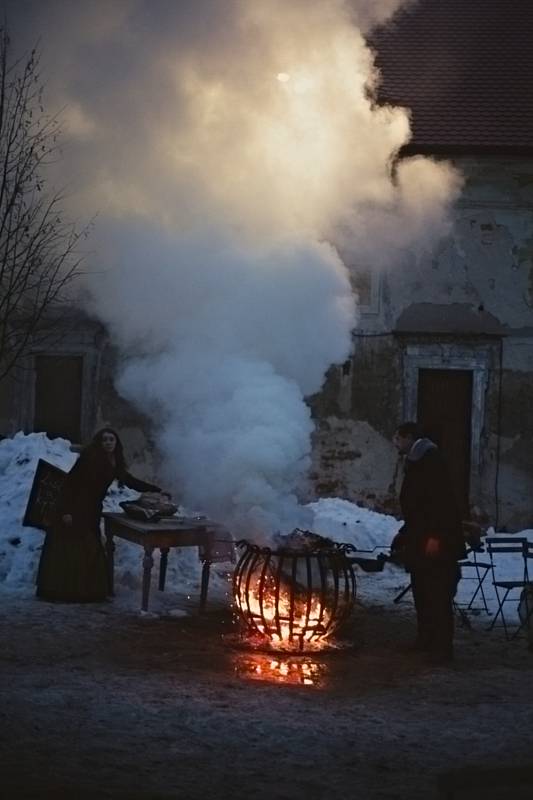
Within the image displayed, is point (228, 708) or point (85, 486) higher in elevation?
point (85, 486)

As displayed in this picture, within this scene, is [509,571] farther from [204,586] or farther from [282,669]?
[282,669]

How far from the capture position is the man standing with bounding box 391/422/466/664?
8.66 metres

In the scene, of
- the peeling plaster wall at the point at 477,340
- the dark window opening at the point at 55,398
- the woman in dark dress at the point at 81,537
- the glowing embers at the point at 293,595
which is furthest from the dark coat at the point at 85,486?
the dark window opening at the point at 55,398

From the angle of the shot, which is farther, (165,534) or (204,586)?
(204,586)

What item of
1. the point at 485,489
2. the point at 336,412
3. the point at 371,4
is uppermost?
the point at 371,4

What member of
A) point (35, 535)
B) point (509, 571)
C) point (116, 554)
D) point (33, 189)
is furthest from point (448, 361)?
point (35, 535)

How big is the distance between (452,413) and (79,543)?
8.28 metres

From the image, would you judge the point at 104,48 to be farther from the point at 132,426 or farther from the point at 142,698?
the point at 142,698

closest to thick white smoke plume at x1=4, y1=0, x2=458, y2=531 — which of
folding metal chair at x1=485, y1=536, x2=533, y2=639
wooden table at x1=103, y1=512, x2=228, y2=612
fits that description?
wooden table at x1=103, y1=512, x2=228, y2=612

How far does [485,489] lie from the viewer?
1697cm

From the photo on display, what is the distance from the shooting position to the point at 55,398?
1744 centimetres

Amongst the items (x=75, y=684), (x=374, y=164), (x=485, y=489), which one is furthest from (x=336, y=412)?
(x=75, y=684)

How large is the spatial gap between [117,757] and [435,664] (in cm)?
330

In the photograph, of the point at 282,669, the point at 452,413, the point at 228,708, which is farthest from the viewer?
the point at 452,413
